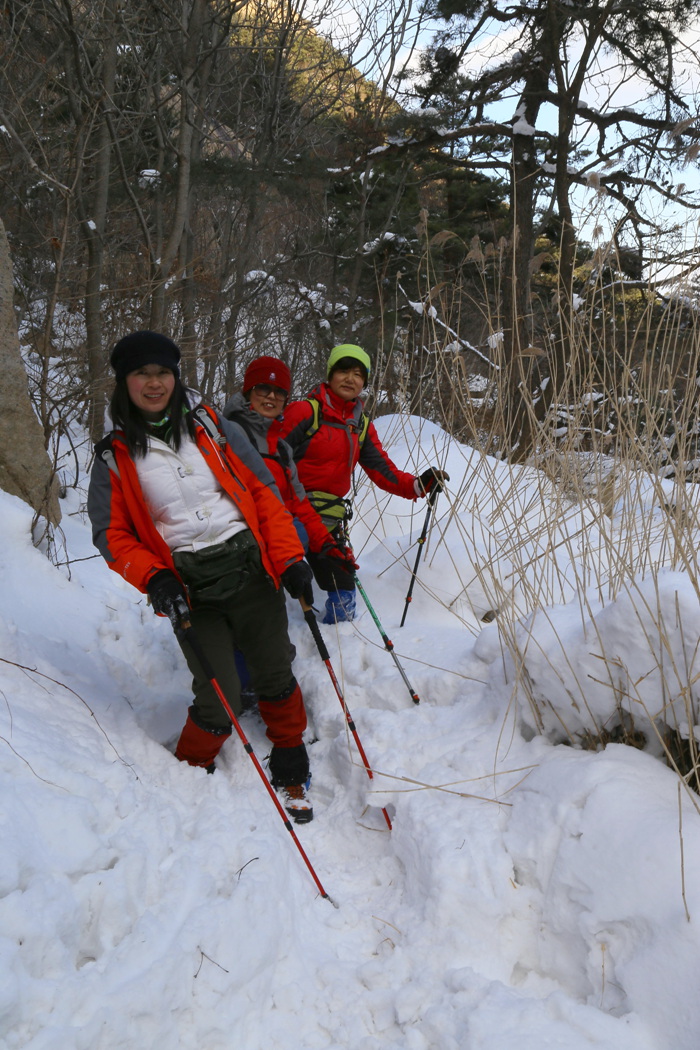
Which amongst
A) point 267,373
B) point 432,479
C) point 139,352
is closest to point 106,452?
point 139,352

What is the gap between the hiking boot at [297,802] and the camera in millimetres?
2240

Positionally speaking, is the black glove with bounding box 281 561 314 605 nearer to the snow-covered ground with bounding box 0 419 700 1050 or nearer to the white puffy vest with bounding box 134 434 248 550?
the white puffy vest with bounding box 134 434 248 550

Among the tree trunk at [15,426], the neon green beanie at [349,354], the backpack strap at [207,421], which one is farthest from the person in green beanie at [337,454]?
the tree trunk at [15,426]

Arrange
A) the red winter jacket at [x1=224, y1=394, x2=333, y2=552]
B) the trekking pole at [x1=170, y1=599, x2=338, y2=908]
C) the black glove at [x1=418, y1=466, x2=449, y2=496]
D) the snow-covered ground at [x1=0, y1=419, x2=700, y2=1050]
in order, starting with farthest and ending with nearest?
the black glove at [x1=418, y1=466, x2=449, y2=496], the red winter jacket at [x1=224, y1=394, x2=333, y2=552], the trekking pole at [x1=170, y1=599, x2=338, y2=908], the snow-covered ground at [x1=0, y1=419, x2=700, y2=1050]

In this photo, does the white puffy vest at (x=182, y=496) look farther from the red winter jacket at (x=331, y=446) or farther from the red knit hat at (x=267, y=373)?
the red winter jacket at (x=331, y=446)

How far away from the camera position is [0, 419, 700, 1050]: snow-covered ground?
142cm

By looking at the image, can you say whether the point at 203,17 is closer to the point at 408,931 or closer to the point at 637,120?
the point at 637,120

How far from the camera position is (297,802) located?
90.0 inches

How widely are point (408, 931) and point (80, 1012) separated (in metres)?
0.84

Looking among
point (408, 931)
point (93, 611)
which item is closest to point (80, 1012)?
point (408, 931)

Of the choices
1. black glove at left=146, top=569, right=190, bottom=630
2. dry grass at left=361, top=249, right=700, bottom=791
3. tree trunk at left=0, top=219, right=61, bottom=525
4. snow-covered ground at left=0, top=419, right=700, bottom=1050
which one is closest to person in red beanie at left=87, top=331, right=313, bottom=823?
black glove at left=146, top=569, right=190, bottom=630

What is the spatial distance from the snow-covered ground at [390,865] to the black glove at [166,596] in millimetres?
468

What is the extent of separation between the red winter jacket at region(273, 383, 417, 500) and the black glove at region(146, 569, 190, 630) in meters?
1.38

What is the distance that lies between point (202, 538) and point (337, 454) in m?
1.29
